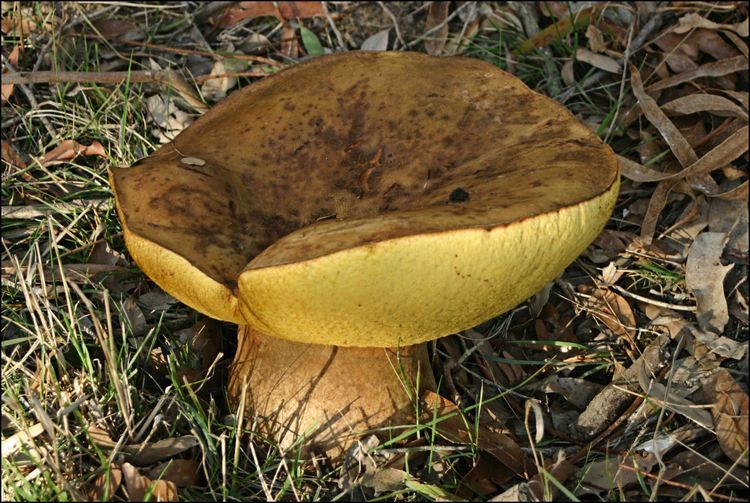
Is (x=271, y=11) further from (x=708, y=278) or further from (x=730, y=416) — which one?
(x=730, y=416)

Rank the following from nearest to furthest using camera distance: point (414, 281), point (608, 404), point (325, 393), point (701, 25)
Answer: point (414, 281)
point (325, 393)
point (608, 404)
point (701, 25)

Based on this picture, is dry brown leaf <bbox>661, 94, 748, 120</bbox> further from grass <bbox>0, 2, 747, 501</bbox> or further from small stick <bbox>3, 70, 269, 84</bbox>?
small stick <bbox>3, 70, 269, 84</bbox>

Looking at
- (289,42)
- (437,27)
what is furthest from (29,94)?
(437,27)

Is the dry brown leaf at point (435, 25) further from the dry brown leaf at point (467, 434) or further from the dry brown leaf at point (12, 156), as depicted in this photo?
the dry brown leaf at point (467, 434)

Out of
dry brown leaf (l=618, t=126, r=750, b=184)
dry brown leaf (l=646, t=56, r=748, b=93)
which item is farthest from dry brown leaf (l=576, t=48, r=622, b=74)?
dry brown leaf (l=618, t=126, r=750, b=184)

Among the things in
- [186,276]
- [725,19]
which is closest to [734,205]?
[725,19]

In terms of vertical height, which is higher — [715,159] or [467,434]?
[715,159]
